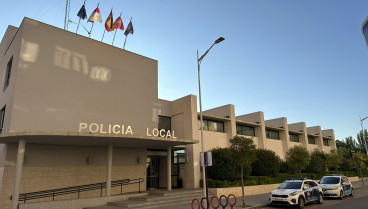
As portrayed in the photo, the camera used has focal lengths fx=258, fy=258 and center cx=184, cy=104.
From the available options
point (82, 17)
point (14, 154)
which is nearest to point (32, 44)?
point (82, 17)

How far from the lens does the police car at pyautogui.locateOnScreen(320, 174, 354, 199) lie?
20094 mm

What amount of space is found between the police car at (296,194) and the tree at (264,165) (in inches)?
413

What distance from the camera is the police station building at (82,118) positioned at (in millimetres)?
16719

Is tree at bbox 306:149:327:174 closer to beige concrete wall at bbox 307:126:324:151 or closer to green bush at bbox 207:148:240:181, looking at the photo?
beige concrete wall at bbox 307:126:324:151

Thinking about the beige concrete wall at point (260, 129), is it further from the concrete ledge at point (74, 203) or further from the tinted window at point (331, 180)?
the concrete ledge at point (74, 203)

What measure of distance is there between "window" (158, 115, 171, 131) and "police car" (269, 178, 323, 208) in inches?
518

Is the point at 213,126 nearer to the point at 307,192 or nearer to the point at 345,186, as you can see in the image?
the point at 345,186

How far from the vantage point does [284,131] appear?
131ft

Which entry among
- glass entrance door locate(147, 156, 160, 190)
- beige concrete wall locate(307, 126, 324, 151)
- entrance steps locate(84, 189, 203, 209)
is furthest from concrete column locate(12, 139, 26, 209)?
beige concrete wall locate(307, 126, 324, 151)

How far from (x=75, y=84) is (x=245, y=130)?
22.4 meters

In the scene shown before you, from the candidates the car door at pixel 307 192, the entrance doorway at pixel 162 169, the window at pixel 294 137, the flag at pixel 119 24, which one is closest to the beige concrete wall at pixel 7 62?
the flag at pixel 119 24

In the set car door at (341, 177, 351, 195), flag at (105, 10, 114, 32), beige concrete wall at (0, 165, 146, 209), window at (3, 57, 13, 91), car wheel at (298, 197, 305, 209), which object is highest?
flag at (105, 10, 114, 32)

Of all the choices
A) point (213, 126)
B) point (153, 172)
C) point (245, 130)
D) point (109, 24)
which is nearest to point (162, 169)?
point (153, 172)

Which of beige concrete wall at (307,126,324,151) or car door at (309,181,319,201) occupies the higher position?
beige concrete wall at (307,126,324,151)
